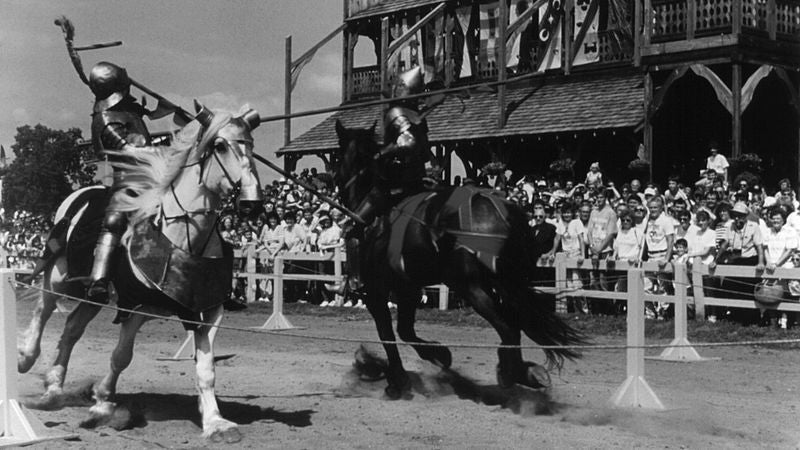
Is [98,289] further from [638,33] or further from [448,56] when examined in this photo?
[448,56]

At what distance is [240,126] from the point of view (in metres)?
8.09

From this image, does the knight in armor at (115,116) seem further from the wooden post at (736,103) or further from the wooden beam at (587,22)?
the wooden beam at (587,22)

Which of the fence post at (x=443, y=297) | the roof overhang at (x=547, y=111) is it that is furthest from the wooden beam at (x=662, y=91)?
the fence post at (x=443, y=297)

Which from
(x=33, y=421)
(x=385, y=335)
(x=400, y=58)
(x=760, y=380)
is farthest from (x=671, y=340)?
(x=400, y=58)

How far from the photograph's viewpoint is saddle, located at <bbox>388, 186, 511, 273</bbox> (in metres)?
9.35

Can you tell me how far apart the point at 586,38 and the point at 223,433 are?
19.0 metres

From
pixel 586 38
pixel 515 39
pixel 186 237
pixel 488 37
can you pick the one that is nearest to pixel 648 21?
pixel 586 38

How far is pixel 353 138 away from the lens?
10.5m

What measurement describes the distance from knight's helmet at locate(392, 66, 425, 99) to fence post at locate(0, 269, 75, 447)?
12.9ft

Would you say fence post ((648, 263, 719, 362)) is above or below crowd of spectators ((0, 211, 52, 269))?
below

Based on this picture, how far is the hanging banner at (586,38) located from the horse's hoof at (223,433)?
18584 millimetres

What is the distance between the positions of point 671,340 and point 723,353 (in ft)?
2.36

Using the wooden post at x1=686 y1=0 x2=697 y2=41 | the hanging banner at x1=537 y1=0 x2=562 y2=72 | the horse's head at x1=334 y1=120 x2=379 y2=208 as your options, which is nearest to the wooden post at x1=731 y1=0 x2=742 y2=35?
the wooden post at x1=686 y1=0 x2=697 y2=41

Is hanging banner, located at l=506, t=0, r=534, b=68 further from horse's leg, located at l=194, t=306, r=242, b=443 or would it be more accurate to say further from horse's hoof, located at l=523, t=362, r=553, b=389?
horse's leg, located at l=194, t=306, r=242, b=443
